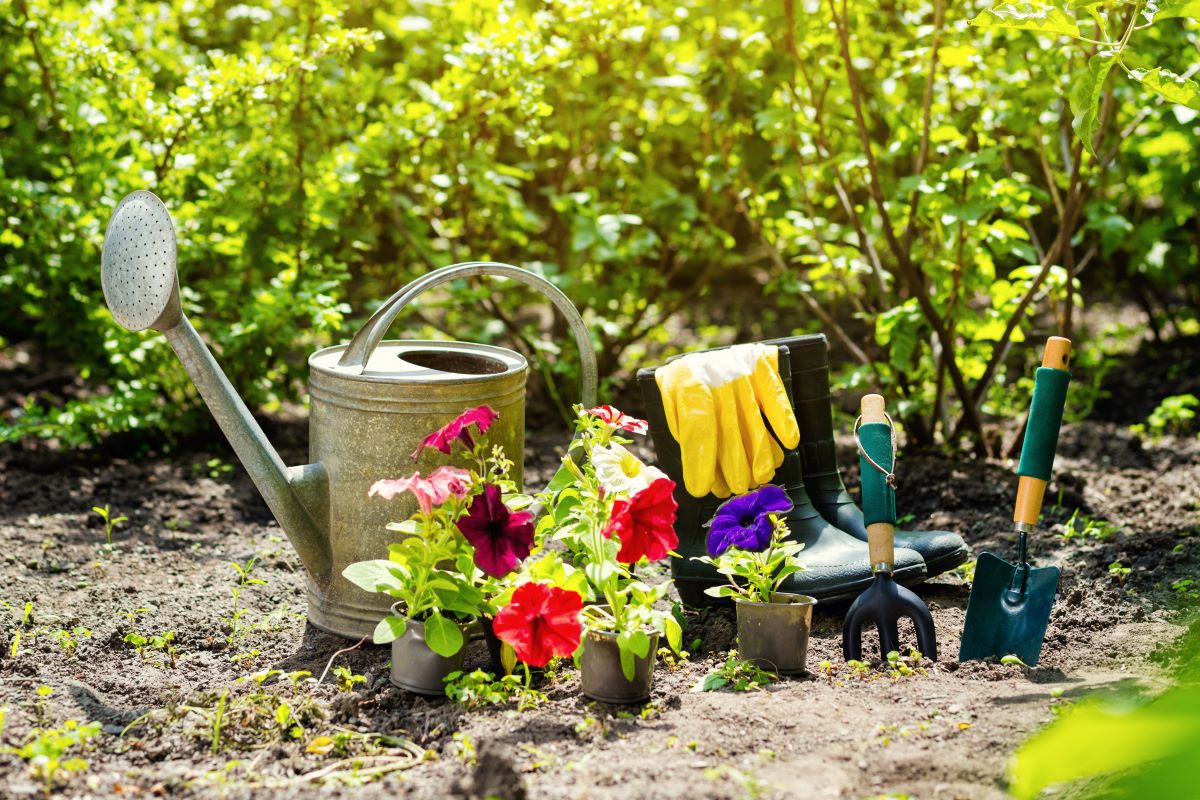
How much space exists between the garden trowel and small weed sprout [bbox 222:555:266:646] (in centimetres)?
153

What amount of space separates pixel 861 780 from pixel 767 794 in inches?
6.2

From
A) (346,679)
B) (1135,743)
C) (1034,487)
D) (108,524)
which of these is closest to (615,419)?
(346,679)

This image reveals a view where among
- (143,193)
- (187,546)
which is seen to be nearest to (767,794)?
(143,193)

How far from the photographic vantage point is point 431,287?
2.35 meters

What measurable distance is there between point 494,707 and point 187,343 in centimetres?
96

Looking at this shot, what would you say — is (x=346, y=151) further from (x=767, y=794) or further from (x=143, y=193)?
(x=767, y=794)

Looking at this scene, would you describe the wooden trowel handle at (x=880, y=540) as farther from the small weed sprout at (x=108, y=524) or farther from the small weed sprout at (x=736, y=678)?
the small weed sprout at (x=108, y=524)

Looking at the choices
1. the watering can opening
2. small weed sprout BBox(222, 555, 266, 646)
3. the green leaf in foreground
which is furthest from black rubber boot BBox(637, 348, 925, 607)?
the green leaf in foreground

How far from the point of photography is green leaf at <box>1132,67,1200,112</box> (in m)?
2.12

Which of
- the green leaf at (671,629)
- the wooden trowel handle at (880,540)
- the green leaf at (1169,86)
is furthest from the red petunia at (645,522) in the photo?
the green leaf at (1169,86)

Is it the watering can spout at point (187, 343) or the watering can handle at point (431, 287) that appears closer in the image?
the watering can spout at point (187, 343)

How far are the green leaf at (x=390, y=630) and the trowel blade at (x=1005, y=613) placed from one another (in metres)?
1.09

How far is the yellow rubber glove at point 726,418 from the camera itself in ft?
8.47

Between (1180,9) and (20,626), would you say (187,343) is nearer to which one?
(20,626)
